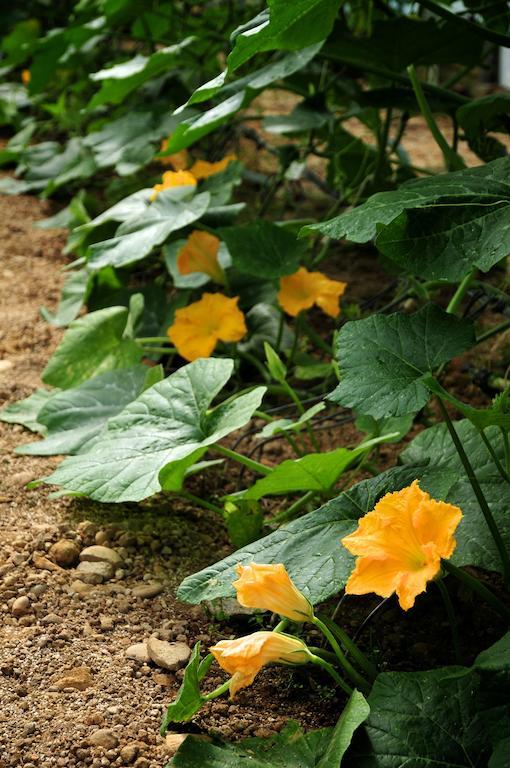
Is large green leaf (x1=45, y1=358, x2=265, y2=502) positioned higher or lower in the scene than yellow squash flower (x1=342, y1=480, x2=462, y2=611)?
lower

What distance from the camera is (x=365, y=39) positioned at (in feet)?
5.71

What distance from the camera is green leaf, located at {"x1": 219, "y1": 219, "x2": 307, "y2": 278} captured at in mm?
1711

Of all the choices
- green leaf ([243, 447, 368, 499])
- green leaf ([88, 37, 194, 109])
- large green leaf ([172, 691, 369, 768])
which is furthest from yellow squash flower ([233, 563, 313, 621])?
green leaf ([88, 37, 194, 109])

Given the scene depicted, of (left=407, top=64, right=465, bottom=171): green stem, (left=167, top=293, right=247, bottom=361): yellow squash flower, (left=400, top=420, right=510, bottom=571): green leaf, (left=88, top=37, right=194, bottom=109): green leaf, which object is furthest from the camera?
(left=88, top=37, right=194, bottom=109): green leaf

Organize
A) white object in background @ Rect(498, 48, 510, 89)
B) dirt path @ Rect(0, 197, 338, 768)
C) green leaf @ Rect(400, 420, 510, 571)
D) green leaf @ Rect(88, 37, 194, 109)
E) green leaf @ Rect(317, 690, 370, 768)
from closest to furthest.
Answer: green leaf @ Rect(317, 690, 370, 768)
dirt path @ Rect(0, 197, 338, 768)
green leaf @ Rect(400, 420, 510, 571)
green leaf @ Rect(88, 37, 194, 109)
white object in background @ Rect(498, 48, 510, 89)

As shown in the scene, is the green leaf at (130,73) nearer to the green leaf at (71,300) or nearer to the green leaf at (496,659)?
the green leaf at (71,300)

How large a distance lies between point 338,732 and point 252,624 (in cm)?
34

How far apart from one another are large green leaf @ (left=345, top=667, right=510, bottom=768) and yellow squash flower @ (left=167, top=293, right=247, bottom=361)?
2.77 ft

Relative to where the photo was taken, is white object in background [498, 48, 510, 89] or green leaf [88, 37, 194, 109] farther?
white object in background [498, 48, 510, 89]

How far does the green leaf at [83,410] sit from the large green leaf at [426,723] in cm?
73

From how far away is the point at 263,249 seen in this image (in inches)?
68.9

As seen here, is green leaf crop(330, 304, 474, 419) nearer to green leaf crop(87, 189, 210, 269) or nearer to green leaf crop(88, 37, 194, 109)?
green leaf crop(87, 189, 210, 269)

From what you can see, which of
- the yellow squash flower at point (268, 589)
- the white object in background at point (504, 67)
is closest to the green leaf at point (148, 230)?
the yellow squash flower at point (268, 589)

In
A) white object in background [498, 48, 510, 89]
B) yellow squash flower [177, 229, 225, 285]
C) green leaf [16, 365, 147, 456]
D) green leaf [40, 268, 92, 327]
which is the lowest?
white object in background [498, 48, 510, 89]
